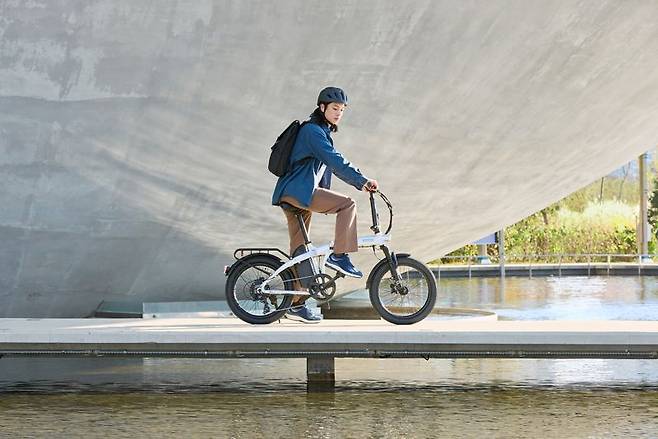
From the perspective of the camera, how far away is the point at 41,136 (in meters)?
10.5

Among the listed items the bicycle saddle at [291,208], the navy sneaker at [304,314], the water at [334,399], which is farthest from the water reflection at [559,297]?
the bicycle saddle at [291,208]

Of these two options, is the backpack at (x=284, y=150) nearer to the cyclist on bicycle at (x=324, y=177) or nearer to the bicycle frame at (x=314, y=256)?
the cyclist on bicycle at (x=324, y=177)

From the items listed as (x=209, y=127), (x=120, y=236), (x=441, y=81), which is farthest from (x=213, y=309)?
(x=441, y=81)

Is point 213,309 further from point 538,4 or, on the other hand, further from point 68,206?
point 538,4

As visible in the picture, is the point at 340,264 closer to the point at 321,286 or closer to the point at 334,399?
the point at 321,286

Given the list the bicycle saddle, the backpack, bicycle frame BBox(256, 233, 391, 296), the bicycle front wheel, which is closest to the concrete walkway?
the bicycle front wheel

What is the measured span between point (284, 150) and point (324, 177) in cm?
34

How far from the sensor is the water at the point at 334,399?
283 inches

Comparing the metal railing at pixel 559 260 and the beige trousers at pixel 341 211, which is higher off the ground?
the metal railing at pixel 559 260

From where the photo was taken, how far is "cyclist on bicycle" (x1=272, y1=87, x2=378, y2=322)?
28.6 feet

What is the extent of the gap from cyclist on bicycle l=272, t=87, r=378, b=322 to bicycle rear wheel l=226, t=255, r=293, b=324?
276 millimetres

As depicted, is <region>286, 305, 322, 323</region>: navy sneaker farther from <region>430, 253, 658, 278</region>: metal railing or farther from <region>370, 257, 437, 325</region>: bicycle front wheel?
<region>430, 253, 658, 278</region>: metal railing

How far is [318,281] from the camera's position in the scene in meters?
8.95

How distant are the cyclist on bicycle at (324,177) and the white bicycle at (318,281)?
0.33 feet
